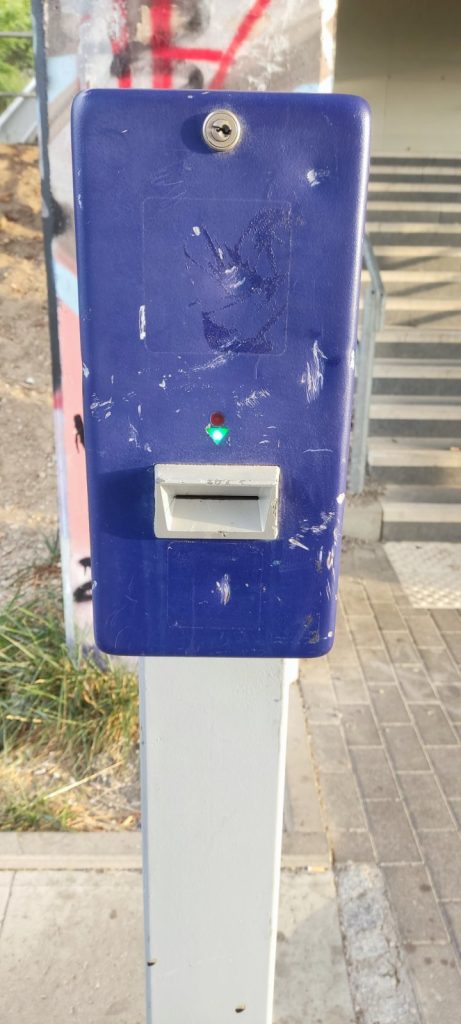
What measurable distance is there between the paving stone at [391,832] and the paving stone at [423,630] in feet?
3.69

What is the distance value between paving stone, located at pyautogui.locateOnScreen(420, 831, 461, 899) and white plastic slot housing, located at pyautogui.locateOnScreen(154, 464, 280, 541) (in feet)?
5.84

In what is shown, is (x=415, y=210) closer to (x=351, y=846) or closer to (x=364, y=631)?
(x=364, y=631)

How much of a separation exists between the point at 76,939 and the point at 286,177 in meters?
2.08

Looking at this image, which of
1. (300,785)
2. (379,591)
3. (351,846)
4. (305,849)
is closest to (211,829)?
Answer: (305,849)

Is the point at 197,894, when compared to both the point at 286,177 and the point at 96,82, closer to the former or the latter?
the point at 286,177

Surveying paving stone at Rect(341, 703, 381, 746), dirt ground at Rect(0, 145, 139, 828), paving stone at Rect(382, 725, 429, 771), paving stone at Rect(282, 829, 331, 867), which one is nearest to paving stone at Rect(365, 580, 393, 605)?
paving stone at Rect(341, 703, 381, 746)

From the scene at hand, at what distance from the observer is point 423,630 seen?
157 inches

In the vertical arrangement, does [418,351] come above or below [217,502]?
below

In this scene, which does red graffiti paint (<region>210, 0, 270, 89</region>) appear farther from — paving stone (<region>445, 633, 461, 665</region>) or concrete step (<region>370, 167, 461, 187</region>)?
concrete step (<region>370, 167, 461, 187</region>)

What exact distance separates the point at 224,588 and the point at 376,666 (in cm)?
255

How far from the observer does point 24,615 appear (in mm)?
3471

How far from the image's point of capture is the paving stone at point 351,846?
2.65m

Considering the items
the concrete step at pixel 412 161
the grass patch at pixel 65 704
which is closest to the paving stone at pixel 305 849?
the grass patch at pixel 65 704

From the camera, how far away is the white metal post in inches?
58.5
